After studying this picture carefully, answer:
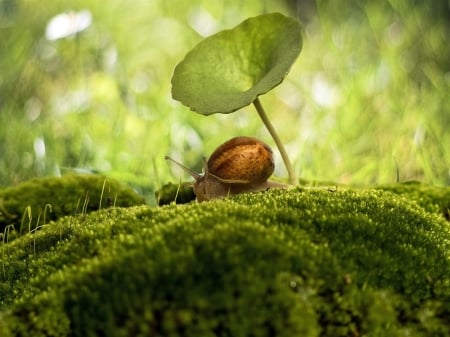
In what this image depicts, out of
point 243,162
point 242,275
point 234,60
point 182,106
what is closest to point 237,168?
point 243,162

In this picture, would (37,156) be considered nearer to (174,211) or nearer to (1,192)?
(1,192)

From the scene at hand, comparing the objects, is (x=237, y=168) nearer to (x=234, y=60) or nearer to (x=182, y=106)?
(x=234, y=60)

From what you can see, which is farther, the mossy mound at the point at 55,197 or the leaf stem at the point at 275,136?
the mossy mound at the point at 55,197

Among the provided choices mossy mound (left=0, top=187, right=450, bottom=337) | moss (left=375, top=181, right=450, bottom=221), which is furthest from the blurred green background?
mossy mound (left=0, top=187, right=450, bottom=337)

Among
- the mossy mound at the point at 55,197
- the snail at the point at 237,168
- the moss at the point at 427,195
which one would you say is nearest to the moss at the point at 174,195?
the mossy mound at the point at 55,197

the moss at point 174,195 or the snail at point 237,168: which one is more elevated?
the snail at point 237,168

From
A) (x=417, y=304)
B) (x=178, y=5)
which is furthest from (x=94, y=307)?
(x=178, y=5)

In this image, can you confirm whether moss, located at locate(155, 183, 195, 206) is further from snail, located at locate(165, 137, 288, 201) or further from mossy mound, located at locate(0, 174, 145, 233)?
snail, located at locate(165, 137, 288, 201)

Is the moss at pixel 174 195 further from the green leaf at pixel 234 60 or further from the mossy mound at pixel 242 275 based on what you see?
the mossy mound at pixel 242 275
